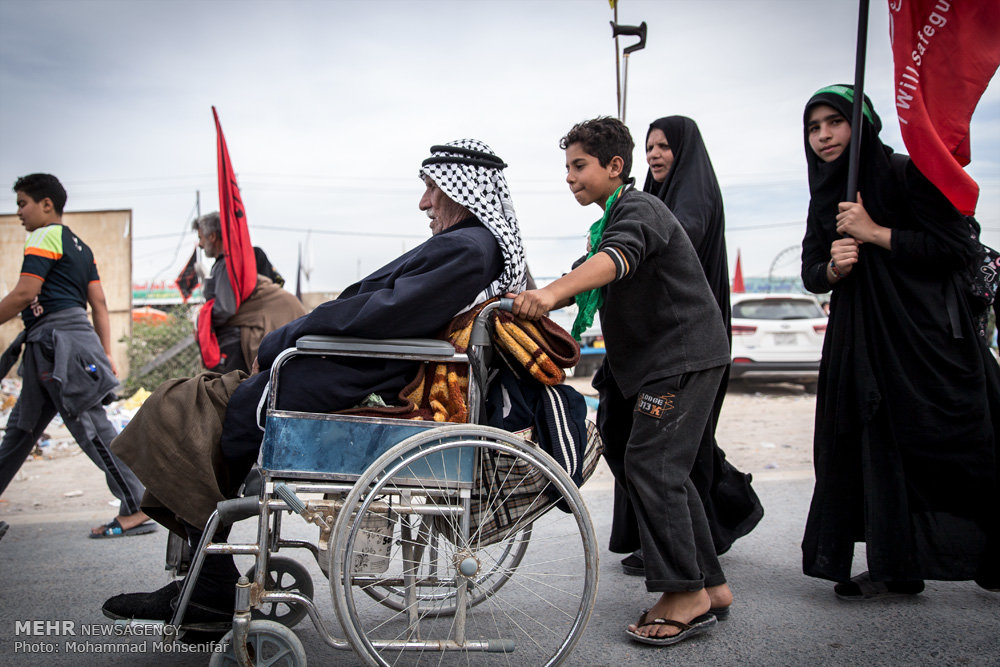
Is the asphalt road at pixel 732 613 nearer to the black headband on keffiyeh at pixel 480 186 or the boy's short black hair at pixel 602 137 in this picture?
the black headband on keffiyeh at pixel 480 186

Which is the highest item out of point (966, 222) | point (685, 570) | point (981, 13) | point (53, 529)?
point (981, 13)

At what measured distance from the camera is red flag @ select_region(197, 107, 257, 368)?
15.2 ft

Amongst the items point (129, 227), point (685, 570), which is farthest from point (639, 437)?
point (129, 227)

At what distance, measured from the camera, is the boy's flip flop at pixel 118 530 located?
409 cm

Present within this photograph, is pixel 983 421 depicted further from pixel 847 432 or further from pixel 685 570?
pixel 685 570

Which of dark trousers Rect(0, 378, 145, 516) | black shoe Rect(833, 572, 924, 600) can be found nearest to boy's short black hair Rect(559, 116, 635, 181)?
black shoe Rect(833, 572, 924, 600)

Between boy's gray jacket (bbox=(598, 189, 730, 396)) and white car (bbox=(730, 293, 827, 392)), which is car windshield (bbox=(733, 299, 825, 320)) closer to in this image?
white car (bbox=(730, 293, 827, 392))

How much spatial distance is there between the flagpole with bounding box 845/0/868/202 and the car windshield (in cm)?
815

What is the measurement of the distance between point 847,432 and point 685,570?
3.25ft

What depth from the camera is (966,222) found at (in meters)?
2.99

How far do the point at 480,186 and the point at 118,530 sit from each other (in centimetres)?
297

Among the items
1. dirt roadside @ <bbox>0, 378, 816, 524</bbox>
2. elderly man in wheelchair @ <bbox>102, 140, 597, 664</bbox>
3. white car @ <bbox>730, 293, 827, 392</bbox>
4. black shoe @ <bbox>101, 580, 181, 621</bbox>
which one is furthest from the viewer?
white car @ <bbox>730, 293, 827, 392</bbox>

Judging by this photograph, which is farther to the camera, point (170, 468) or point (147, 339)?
point (147, 339)

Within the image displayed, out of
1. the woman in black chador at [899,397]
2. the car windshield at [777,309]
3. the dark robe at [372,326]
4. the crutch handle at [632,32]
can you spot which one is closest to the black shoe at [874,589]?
the woman in black chador at [899,397]
